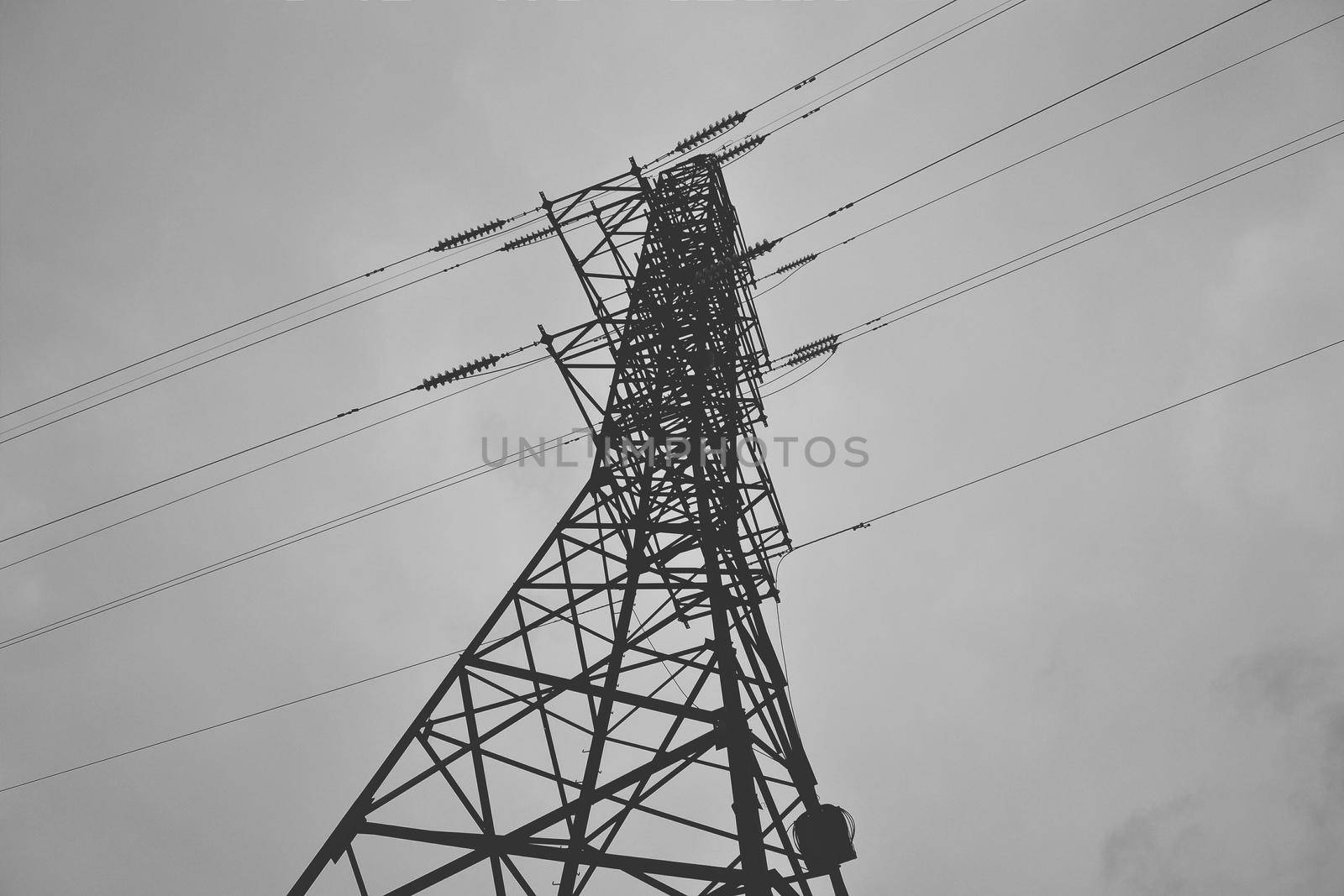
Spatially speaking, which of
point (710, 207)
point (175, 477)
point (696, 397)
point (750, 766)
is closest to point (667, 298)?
point (696, 397)

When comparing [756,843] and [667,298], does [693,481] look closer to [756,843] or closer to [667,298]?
[667,298]

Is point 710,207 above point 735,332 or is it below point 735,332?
above

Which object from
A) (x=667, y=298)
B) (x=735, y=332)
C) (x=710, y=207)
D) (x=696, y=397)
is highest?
(x=710, y=207)

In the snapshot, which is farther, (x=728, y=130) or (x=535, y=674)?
(x=728, y=130)

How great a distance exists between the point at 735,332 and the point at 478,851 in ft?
25.8

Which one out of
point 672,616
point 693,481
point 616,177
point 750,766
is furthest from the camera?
point 616,177

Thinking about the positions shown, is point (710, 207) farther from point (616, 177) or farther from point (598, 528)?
point (598, 528)

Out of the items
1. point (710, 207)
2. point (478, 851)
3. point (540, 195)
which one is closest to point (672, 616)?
point (478, 851)

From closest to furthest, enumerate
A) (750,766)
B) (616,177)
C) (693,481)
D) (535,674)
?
(750,766) → (535,674) → (693,481) → (616,177)

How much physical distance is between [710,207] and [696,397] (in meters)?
4.91

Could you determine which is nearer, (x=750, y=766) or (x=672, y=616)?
(x=750, y=766)

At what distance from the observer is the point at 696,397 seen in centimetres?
934

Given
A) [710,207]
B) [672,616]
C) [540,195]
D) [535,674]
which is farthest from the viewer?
[710,207]

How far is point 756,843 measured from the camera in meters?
5.13
